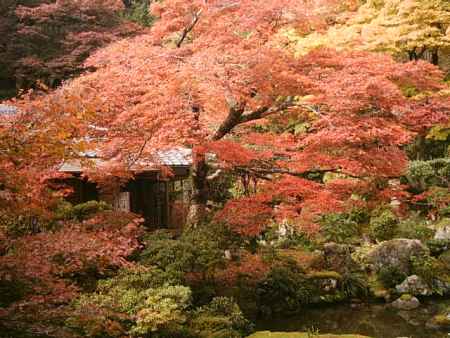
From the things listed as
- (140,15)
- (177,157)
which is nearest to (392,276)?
(177,157)

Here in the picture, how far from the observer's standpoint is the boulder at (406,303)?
40.5ft

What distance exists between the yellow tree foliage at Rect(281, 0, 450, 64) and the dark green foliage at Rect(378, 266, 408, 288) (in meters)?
5.84

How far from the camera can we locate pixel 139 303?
8438mm

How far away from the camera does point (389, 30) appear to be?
1282 cm

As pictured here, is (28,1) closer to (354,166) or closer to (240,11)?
(240,11)

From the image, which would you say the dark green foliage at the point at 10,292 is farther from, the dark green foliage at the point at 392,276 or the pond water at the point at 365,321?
the dark green foliage at the point at 392,276

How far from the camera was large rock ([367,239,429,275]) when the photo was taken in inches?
532

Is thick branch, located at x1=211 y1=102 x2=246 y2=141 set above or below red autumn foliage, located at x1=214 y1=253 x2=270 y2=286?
above

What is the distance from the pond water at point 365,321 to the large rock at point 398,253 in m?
1.24

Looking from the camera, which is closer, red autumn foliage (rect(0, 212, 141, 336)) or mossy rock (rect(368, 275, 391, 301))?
red autumn foliage (rect(0, 212, 141, 336))

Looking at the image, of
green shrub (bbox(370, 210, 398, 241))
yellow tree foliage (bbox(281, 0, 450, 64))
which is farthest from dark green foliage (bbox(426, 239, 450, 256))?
yellow tree foliage (bbox(281, 0, 450, 64))

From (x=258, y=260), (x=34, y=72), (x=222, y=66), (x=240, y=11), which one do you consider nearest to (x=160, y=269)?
(x=258, y=260)

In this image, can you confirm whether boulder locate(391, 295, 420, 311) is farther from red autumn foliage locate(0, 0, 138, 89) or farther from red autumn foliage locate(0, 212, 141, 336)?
red autumn foliage locate(0, 0, 138, 89)

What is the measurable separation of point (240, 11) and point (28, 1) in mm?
17444
